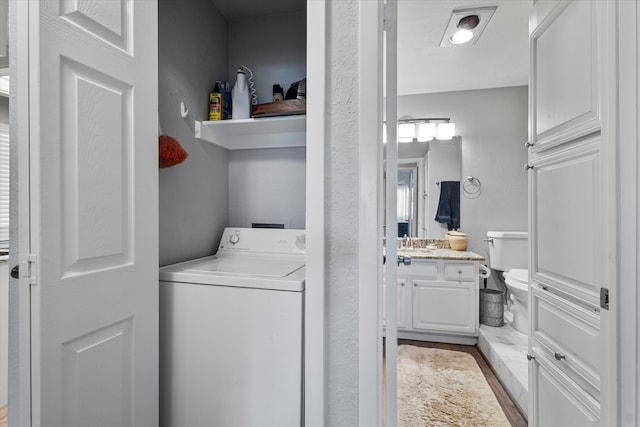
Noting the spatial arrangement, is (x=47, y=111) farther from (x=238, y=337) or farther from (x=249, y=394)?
(x=249, y=394)

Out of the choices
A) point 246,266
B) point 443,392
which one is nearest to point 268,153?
point 246,266

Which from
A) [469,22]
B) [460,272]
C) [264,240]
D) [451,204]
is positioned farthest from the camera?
[451,204]

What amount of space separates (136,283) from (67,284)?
25 cm

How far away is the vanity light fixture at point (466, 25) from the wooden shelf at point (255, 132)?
121cm

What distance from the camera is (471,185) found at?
3125 millimetres

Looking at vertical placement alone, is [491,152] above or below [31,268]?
above

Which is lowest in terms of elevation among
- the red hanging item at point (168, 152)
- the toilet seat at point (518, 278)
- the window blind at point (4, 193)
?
the toilet seat at point (518, 278)

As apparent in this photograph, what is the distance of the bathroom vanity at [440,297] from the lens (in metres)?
2.71

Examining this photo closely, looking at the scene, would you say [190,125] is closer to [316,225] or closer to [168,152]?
[168,152]

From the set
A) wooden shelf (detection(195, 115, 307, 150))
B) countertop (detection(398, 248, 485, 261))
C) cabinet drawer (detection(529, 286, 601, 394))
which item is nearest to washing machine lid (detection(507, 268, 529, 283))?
countertop (detection(398, 248, 485, 261))

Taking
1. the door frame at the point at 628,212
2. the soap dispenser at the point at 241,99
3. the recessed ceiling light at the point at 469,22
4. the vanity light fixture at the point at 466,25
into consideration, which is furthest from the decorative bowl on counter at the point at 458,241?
the soap dispenser at the point at 241,99

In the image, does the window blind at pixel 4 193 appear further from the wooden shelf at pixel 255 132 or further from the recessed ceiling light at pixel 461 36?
the recessed ceiling light at pixel 461 36

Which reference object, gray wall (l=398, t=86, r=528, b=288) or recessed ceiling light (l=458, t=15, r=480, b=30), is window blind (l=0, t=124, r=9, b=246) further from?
gray wall (l=398, t=86, r=528, b=288)

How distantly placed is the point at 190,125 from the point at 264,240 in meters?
0.69
